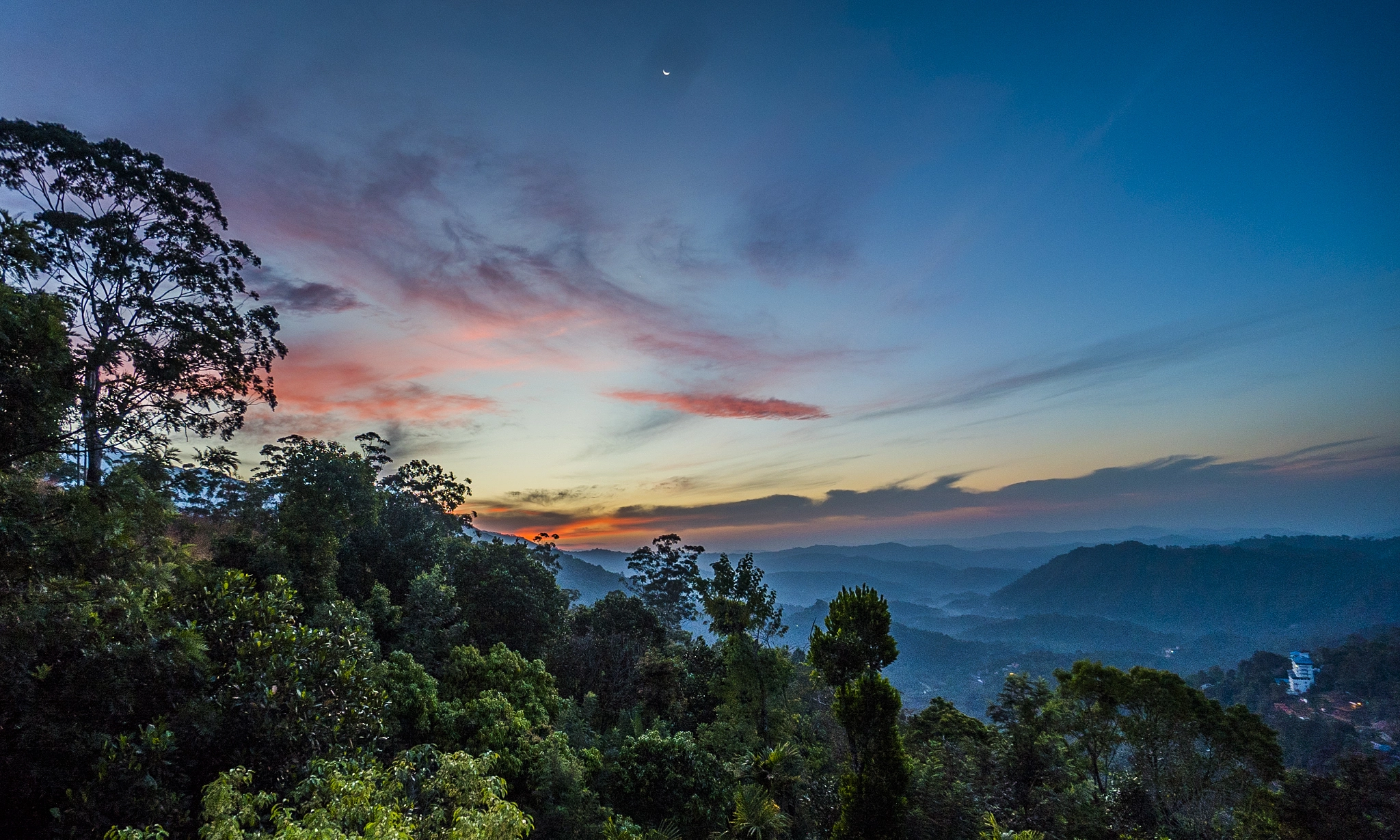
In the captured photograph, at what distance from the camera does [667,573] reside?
47.0 meters

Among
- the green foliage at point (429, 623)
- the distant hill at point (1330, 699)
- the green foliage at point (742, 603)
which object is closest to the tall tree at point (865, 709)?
the green foliage at point (742, 603)

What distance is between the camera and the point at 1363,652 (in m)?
76.3

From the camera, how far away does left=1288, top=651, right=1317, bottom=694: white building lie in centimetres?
7512

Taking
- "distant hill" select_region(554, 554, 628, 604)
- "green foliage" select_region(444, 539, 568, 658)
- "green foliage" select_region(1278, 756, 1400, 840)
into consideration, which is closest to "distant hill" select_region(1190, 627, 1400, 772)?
"green foliage" select_region(1278, 756, 1400, 840)

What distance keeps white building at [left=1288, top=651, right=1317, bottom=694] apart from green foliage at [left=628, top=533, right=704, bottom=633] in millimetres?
90991

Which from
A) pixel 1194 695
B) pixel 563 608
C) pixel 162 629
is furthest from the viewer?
pixel 563 608

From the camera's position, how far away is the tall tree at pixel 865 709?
47.6 ft

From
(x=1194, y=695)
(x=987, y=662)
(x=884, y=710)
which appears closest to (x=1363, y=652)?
(x=987, y=662)

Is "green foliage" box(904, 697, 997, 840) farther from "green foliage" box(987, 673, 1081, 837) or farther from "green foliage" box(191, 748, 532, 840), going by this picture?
"green foliage" box(191, 748, 532, 840)

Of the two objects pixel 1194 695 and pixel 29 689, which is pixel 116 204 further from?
pixel 1194 695

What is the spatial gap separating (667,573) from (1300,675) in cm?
10089

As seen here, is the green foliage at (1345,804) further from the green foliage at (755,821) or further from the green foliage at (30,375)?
the green foliage at (30,375)

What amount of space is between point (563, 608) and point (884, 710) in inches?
634

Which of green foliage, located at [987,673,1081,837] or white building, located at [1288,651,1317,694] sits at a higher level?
green foliage, located at [987,673,1081,837]
